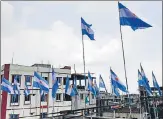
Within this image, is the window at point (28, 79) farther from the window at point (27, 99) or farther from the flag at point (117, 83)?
the flag at point (117, 83)

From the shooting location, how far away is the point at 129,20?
1518 centimetres

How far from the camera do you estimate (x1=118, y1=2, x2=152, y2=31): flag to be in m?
14.1

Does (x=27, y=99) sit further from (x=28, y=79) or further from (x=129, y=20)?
(x=129, y=20)

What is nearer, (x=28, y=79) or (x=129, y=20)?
(x=129, y=20)

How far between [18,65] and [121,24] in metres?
28.4

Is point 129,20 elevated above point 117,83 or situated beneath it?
elevated above

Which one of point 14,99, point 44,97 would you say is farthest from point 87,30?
point 44,97

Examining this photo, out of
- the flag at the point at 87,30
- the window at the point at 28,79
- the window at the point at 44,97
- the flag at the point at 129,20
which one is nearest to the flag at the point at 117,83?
the flag at the point at 87,30

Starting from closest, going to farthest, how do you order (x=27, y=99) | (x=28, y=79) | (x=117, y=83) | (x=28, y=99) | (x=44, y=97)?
1. (x=117, y=83)
2. (x=27, y=99)
3. (x=28, y=99)
4. (x=28, y=79)
5. (x=44, y=97)

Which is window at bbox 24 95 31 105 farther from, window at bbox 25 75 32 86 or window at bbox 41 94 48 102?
window at bbox 41 94 48 102

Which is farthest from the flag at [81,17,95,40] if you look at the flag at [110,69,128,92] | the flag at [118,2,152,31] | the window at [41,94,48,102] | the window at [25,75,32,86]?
the window at [41,94,48,102]

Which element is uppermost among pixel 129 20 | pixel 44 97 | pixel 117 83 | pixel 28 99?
pixel 129 20

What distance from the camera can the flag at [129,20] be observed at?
14093 mm

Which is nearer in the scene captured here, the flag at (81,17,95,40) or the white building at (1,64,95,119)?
the flag at (81,17,95,40)
